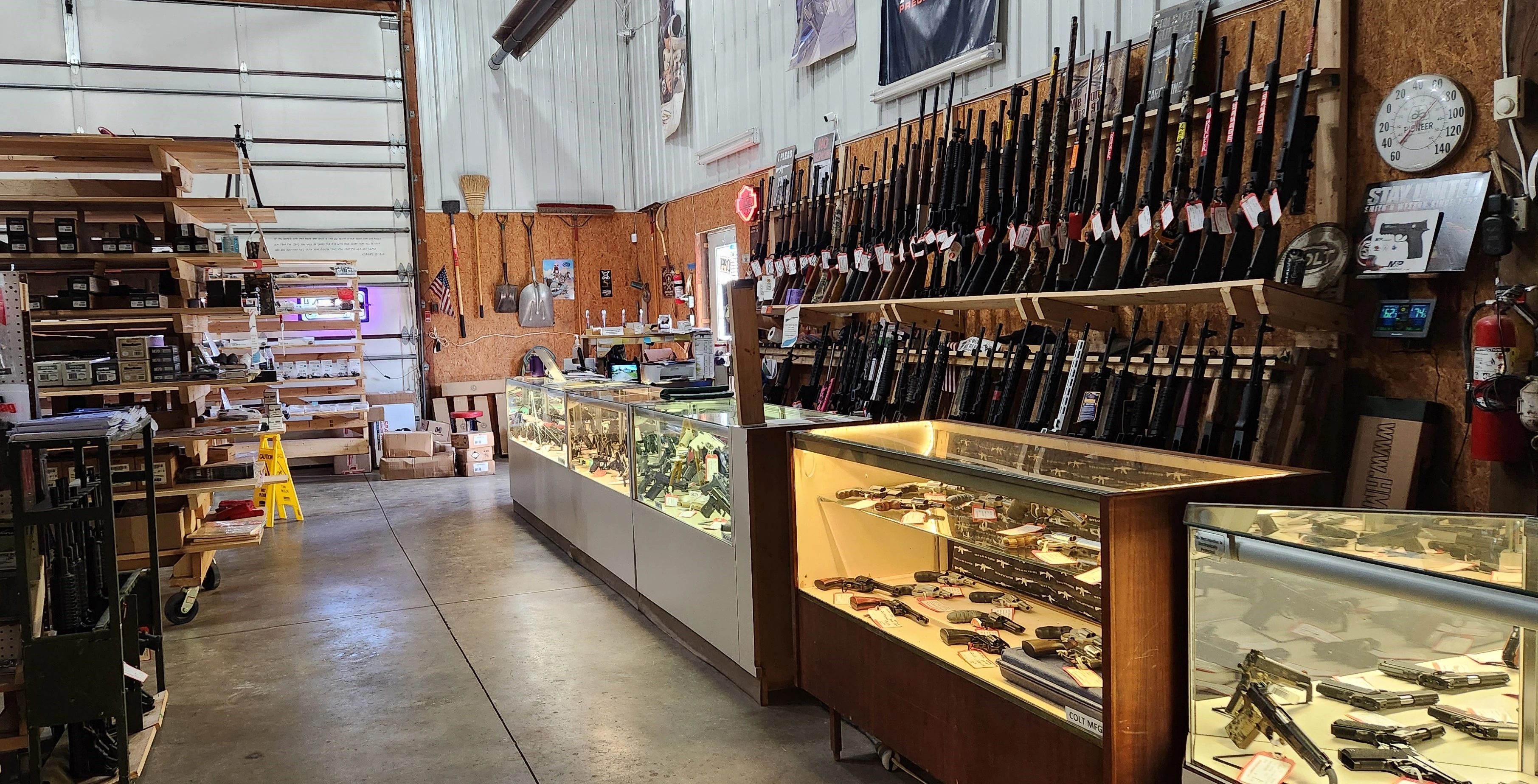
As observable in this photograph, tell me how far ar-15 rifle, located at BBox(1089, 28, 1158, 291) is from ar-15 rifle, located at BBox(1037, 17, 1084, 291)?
0.23 metres

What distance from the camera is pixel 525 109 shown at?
10.9 meters

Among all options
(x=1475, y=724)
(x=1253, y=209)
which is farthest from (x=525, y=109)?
(x=1475, y=724)

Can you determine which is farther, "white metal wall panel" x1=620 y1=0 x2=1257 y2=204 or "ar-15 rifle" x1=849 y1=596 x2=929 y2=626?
"white metal wall panel" x1=620 y1=0 x2=1257 y2=204

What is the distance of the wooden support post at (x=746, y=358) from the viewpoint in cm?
362

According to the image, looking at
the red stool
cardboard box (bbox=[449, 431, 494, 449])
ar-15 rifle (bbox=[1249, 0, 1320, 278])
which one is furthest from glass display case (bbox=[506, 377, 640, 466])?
ar-15 rifle (bbox=[1249, 0, 1320, 278])

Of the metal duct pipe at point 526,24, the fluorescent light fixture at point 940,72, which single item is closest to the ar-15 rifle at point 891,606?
the fluorescent light fixture at point 940,72

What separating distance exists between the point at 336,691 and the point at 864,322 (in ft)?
10.4

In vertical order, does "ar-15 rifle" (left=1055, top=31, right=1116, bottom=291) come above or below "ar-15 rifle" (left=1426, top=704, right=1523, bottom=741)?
above

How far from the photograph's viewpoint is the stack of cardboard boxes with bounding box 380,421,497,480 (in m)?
9.54

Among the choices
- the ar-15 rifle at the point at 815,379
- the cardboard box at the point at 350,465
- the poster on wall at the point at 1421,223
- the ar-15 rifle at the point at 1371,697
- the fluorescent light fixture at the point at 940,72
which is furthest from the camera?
the cardboard box at the point at 350,465

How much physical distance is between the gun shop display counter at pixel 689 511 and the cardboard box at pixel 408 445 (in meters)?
3.73

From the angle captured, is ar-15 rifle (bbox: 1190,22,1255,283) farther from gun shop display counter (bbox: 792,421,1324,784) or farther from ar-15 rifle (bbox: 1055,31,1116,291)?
gun shop display counter (bbox: 792,421,1324,784)

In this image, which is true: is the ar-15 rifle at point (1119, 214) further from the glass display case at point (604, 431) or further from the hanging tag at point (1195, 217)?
the glass display case at point (604, 431)

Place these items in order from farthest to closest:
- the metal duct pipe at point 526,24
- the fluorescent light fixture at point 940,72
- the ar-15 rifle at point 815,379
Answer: the metal duct pipe at point 526,24, the ar-15 rifle at point 815,379, the fluorescent light fixture at point 940,72
